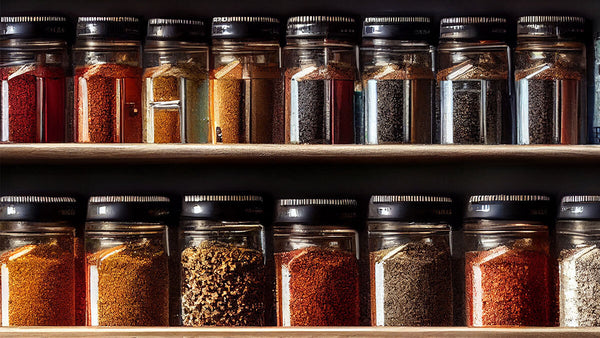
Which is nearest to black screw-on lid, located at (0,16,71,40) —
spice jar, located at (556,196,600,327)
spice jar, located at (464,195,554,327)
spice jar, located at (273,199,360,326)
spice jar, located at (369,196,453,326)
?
spice jar, located at (273,199,360,326)

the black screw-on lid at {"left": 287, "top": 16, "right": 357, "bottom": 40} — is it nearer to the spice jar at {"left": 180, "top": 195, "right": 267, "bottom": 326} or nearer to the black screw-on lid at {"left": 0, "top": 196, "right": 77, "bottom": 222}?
the spice jar at {"left": 180, "top": 195, "right": 267, "bottom": 326}

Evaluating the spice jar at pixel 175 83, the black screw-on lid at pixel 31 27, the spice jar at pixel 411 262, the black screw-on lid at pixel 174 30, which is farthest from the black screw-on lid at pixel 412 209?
the black screw-on lid at pixel 31 27

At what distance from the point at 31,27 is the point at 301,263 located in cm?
64

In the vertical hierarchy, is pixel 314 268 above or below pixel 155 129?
below

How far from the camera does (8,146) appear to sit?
56.3 inches

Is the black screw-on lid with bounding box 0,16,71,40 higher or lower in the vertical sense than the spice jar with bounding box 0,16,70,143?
higher

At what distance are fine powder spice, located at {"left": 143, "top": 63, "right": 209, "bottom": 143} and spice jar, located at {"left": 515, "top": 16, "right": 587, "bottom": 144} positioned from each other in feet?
1.90

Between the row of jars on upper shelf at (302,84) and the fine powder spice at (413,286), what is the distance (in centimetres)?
20

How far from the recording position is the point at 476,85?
4.83ft

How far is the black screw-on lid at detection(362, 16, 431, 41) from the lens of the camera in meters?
1.48

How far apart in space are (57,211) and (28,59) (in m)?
0.28

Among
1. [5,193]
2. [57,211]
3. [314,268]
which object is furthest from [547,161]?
[5,193]

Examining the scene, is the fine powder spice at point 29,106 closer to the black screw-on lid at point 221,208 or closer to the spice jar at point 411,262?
the black screw-on lid at point 221,208

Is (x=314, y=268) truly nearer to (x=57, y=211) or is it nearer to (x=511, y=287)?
(x=511, y=287)
